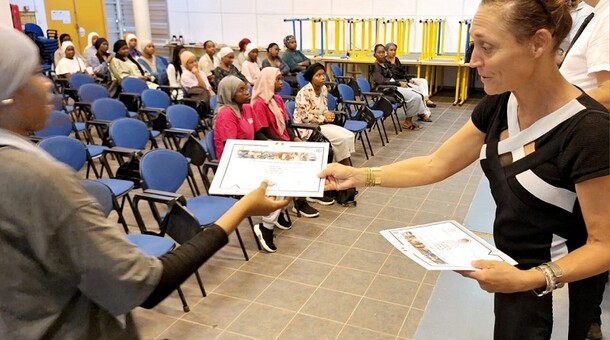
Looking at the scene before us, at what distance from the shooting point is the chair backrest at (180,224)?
3.09 meters

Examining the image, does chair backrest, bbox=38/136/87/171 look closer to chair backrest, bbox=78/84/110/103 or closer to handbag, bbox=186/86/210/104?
chair backrest, bbox=78/84/110/103

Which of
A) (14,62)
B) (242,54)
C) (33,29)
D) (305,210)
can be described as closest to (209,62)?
(242,54)

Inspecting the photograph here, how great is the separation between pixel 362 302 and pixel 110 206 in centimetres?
172

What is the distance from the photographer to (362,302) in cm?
324

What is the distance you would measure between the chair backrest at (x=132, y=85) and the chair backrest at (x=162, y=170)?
13.0 feet

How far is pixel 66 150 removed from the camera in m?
4.03

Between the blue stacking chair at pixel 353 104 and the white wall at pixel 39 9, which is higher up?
the white wall at pixel 39 9

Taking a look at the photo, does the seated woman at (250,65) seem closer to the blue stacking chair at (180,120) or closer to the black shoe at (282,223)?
the blue stacking chair at (180,120)

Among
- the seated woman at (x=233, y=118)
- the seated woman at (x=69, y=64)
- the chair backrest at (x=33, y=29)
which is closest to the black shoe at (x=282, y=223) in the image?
the seated woman at (x=233, y=118)

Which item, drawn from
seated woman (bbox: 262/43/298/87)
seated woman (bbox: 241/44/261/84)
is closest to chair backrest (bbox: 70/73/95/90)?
seated woman (bbox: 241/44/261/84)

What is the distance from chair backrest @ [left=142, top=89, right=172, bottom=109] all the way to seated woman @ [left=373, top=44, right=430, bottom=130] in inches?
137

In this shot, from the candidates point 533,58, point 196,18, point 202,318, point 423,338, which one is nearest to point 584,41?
→ point 533,58

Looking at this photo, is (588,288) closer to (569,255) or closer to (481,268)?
(569,255)

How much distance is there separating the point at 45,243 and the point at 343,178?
1070mm
